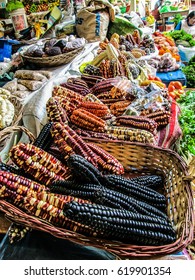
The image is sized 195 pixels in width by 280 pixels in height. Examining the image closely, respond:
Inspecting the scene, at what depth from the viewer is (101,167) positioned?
1485 mm

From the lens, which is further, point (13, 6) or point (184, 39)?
point (184, 39)

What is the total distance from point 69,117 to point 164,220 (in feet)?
3.65

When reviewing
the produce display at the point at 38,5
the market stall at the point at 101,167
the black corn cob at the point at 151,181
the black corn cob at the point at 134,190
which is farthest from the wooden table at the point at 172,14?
the black corn cob at the point at 134,190

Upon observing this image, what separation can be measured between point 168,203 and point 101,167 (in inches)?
15.1

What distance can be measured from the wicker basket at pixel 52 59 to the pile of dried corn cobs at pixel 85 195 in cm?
195

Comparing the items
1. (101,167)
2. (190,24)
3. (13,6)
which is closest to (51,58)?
(101,167)

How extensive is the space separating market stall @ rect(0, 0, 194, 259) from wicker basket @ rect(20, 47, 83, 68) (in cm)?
54

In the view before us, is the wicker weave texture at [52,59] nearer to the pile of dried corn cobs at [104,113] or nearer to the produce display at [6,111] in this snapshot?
the pile of dried corn cobs at [104,113]

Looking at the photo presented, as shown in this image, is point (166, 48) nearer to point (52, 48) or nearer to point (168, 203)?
point (52, 48)

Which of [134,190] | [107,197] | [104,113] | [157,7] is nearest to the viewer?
[107,197]

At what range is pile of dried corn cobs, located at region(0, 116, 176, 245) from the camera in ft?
3.49

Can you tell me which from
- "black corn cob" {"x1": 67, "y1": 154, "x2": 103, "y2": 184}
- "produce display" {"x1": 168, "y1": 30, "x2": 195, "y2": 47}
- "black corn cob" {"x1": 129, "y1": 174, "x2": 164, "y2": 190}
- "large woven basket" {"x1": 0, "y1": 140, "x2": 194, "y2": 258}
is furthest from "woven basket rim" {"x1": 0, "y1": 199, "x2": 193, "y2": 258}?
"produce display" {"x1": 168, "y1": 30, "x2": 195, "y2": 47}

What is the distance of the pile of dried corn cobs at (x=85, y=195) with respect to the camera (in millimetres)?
1062

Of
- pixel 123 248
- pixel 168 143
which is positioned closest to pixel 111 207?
pixel 123 248
